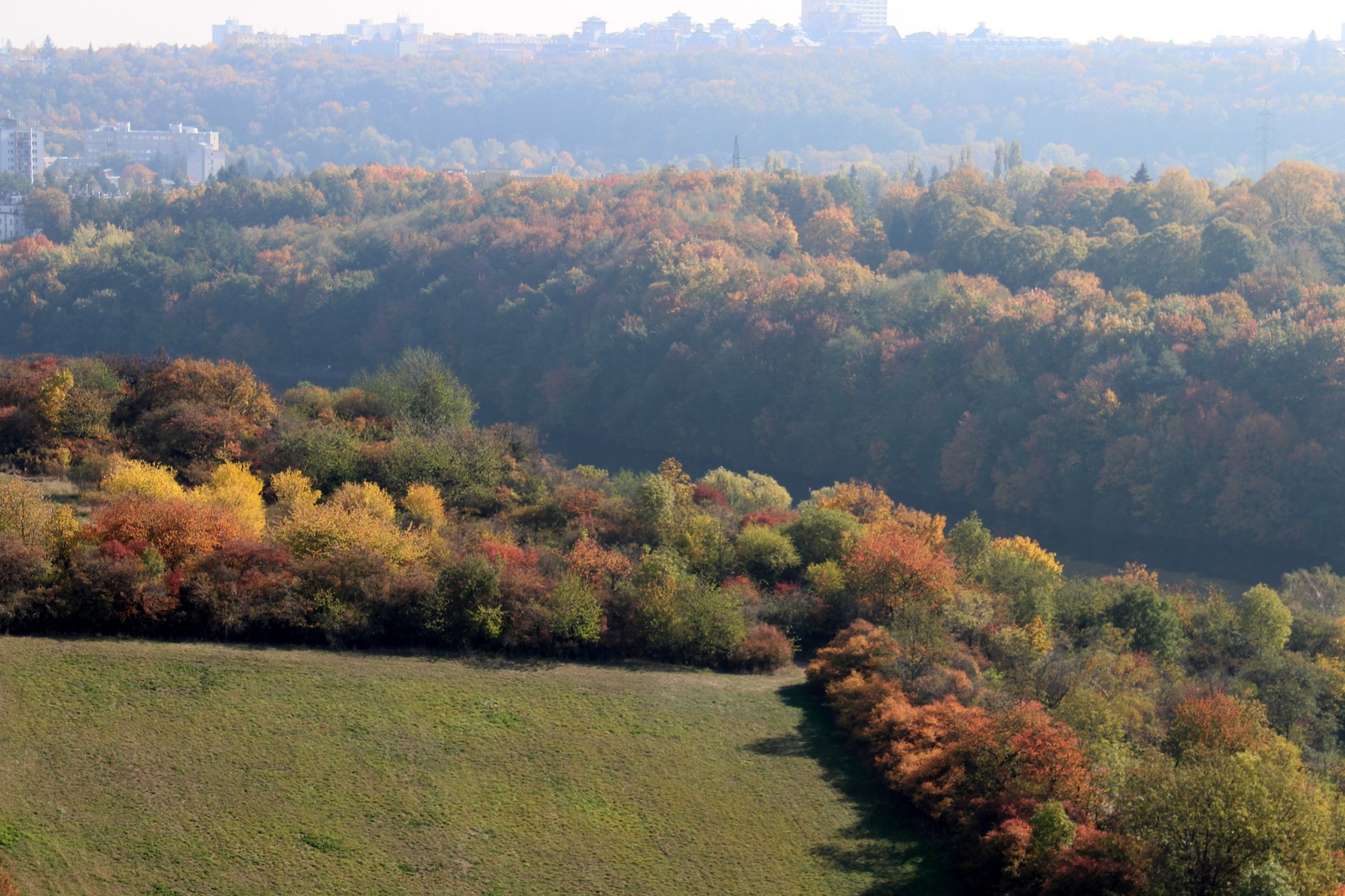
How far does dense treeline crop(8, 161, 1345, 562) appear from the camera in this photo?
2970 inches

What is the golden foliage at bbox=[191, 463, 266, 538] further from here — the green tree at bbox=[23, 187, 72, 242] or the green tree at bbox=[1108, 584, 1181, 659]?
the green tree at bbox=[23, 187, 72, 242]

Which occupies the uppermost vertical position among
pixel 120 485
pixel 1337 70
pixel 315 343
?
pixel 1337 70

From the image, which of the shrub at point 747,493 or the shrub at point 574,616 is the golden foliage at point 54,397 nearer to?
the shrub at point 574,616

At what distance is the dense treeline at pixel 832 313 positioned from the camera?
7544 cm

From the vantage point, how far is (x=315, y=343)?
121875 millimetres

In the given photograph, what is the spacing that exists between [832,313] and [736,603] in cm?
5710

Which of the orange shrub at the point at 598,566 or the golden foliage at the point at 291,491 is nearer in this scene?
the orange shrub at the point at 598,566

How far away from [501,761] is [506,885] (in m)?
4.83

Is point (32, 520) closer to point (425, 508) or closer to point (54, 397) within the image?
point (425, 508)

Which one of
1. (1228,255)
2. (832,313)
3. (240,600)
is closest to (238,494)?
(240,600)

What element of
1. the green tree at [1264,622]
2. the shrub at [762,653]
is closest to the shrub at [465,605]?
the shrub at [762,653]

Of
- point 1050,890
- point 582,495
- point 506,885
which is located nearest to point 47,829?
point 506,885

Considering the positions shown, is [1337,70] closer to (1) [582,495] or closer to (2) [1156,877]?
(1) [582,495]

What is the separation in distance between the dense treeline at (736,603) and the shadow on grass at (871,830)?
0.57 meters
